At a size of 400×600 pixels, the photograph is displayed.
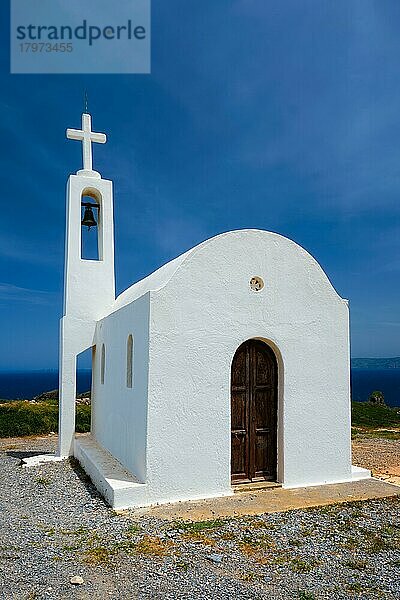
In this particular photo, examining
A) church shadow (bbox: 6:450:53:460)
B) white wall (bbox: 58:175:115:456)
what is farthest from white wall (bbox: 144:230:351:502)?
church shadow (bbox: 6:450:53:460)

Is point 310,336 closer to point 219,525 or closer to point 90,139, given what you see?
point 219,525

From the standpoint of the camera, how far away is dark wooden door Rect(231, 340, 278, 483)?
9625 millimetres

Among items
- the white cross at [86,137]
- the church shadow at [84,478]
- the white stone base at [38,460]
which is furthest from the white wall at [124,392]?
the white cross at [86,137]

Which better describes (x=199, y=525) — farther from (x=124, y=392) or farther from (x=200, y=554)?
(x=124, y=392)

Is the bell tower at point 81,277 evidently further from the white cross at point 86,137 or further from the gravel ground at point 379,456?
the gravel ground at point 379,456

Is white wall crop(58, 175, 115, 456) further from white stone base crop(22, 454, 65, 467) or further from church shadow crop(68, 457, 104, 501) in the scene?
church shadow crop(68, 457, 104, 501)

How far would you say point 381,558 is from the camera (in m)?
6.41

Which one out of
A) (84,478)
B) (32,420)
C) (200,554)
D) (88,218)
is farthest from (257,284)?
(32,420)

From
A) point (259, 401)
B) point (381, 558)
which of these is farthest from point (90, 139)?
point (381, 558)

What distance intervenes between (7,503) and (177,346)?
3932mm

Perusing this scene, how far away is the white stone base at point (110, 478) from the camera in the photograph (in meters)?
8.38

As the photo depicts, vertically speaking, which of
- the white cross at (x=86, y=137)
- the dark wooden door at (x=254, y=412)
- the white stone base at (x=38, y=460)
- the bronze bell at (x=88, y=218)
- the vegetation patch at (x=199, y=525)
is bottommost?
the white stone base at (x=38, y=460)

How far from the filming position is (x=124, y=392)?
1057 centimetres

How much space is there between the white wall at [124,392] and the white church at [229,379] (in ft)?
0.12
